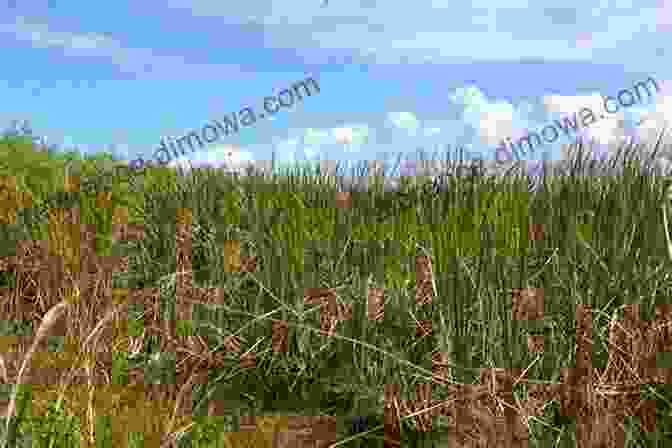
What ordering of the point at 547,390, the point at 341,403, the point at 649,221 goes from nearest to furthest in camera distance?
the point at 547,390
the point at 341,403
the point at 649,221

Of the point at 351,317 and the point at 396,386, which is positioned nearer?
the point at 396,386

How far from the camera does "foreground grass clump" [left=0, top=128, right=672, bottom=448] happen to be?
417 centimetres

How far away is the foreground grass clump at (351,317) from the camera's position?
4.17m

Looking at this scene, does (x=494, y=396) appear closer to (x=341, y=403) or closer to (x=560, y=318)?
(x=560, y=318)

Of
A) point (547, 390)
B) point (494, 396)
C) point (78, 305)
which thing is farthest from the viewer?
point (78, 305)

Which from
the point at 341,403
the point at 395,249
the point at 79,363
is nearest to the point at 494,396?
the point at 341,403

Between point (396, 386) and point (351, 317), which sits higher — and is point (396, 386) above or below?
below

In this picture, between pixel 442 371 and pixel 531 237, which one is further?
pixel 531 237

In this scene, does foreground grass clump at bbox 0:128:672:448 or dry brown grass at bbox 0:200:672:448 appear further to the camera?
foreground grass clump at bbox 0:128:672:448

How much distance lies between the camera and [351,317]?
200 inches

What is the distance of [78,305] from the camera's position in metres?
6.50

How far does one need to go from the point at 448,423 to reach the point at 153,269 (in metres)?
3.95

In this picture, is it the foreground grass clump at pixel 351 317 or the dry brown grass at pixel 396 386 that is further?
the foreground grass clump at pixel 351 317

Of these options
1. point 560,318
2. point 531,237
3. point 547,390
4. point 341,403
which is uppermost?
point 531,237
